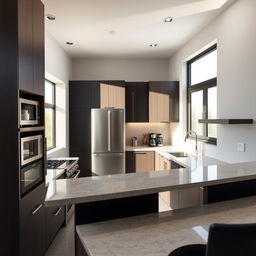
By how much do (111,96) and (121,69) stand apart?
0.96 m

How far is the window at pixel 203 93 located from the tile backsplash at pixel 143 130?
2.97ft

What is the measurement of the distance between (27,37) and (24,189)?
128cm

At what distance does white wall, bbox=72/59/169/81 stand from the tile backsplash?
3.70ft

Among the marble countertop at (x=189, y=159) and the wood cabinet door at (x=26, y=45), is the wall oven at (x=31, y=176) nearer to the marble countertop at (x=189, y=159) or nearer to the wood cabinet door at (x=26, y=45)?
the wood cabinet door at (x=26, y=45)

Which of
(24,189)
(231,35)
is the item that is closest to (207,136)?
(231,35)

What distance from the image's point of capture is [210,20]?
3383 mm

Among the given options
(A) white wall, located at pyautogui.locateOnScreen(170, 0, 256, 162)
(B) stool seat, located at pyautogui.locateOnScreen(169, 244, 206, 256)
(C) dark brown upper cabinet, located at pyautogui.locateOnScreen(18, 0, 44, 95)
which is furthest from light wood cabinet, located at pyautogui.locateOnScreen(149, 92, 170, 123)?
(B) stool seat, located at pyautogui.locateOnScreen(169, 244, 206, 256)

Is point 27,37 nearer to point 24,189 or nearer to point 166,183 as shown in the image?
point 24,189

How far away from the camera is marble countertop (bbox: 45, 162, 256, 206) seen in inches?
48.1

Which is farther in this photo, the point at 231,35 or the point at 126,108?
the point at 126,108

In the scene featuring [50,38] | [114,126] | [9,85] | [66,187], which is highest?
[50,38]

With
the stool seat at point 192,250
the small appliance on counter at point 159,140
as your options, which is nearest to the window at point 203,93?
the small appliance on counter at point 159,140

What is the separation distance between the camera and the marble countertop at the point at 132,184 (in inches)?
48.1

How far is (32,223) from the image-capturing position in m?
2.06
